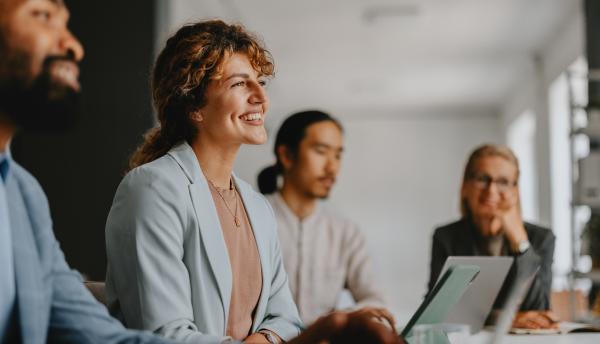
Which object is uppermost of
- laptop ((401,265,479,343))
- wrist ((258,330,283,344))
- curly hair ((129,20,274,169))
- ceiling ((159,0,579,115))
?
ceiling ((159,0,579,115))

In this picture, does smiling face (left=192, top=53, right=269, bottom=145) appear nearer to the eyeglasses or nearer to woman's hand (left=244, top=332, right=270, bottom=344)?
woman's hand (left=244, top=332, right=270, bottom=344)

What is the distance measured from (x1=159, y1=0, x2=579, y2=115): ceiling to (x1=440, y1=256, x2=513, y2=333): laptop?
2.92m

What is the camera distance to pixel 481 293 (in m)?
1.88

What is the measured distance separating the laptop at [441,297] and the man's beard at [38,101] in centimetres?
69

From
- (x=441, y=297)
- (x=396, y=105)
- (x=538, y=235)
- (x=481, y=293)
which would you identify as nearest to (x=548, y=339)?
(x=481, y=293)

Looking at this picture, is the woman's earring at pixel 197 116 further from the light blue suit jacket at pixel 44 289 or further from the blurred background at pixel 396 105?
the light blue suit jacket at pixel 44 289

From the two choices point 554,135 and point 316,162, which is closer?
point 316,162

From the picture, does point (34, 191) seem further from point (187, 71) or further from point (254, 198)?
point (254, 198)

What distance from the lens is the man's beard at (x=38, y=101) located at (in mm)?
886

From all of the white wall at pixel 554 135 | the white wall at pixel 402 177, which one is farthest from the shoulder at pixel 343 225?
the white wall at pixel 402 177

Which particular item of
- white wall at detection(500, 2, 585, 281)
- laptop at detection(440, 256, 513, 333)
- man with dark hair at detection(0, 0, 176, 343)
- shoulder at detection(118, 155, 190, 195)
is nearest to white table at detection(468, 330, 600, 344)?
laptop at detection(440, 256, 513, 333)

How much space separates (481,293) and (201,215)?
0.84 m

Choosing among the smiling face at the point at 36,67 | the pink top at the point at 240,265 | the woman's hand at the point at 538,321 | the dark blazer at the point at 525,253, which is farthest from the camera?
the dark blazer at the point at 525,253

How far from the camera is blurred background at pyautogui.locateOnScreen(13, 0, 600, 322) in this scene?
4.11 metres
